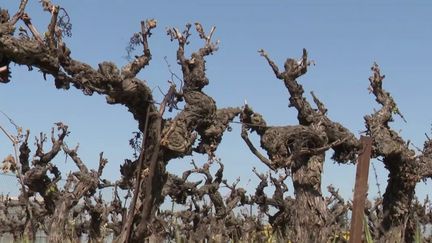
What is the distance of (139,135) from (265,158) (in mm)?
2340

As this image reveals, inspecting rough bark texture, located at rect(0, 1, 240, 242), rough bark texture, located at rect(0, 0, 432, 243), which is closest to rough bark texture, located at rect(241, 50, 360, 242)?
rough bark texture, located at rect(0, 0, 432, 243)

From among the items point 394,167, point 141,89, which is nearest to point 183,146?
point 141,89

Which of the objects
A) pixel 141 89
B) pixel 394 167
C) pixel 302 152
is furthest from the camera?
pixel 394 167

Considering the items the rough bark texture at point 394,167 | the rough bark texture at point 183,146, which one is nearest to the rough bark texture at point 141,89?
the rough bark texture at point 183,146

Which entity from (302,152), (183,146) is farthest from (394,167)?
(183,146)

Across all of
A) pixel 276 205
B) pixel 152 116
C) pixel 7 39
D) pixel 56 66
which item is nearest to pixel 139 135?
pixel 152 116

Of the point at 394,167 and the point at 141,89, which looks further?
the point at 394,167

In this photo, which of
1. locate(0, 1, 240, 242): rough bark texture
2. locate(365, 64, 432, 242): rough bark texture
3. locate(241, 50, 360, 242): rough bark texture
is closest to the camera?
locate(0, 1, 240, 242): rough bark texture

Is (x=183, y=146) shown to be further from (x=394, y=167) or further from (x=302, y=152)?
(x=394, y=167)

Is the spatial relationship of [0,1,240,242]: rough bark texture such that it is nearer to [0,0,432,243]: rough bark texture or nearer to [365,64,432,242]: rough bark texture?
[0,0,432,243]: rough bark texture

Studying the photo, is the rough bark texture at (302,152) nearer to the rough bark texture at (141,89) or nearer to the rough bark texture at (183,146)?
the rough bark texture at (183,146)

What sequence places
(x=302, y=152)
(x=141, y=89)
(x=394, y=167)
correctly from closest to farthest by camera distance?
(x=141, y=89), (x=302, y=152), (x=394, y=167)

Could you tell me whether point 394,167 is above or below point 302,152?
above

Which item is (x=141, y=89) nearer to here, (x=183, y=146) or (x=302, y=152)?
(x=183, y=146)
